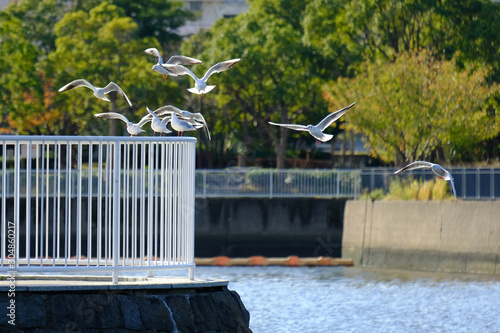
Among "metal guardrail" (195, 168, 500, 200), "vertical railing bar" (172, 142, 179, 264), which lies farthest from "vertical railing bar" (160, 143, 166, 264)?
"metal guardrail" (195, 168, 500, 200)

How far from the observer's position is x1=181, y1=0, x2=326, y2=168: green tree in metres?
47.8

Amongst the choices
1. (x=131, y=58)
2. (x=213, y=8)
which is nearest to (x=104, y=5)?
(x=131, y=58)

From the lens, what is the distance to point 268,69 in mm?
48719

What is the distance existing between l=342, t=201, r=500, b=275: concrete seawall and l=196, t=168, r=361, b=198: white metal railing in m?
5.37

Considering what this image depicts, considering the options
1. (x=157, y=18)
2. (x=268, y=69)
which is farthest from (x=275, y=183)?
(x=157, y=18)

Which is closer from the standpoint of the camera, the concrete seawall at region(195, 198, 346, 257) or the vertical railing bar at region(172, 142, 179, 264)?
the vertical railing bar at region(172, 142, 179, 264)

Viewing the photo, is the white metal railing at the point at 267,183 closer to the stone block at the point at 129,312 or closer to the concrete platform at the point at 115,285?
the concrete platform at the point at 115,285

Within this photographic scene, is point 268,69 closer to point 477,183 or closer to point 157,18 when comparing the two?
point 477,183

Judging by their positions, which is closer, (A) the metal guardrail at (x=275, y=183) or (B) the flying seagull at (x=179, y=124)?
(B) the flying seagull at (x=179, y=124)

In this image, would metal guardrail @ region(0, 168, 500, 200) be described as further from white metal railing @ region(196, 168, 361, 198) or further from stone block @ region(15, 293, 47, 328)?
stone block @ region(15, 293, 47, 328)

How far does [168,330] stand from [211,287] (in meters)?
0.89

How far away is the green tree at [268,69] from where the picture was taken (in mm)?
47844

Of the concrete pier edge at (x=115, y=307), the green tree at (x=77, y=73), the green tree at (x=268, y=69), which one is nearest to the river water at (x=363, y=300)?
the concrete pier edge at (x=115, y=307)

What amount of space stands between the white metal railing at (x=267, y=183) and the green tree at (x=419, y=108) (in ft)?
7.49
